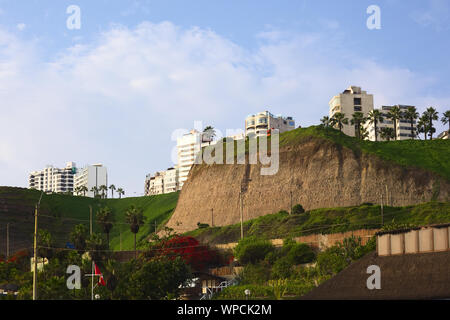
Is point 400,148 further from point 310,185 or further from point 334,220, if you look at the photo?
point 334,220

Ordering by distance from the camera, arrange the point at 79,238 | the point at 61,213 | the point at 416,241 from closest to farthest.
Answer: the point at 416,241 < the point at 79,238 < the point at 61,213

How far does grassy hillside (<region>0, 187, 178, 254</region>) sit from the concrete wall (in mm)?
108348

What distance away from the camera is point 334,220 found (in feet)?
327

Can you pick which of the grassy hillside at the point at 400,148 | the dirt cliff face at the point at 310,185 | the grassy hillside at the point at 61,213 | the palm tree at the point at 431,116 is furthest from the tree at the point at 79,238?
the palm tree at the point at 431,116

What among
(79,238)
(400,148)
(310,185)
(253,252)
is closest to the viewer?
(253,252)

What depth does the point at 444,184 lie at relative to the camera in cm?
12594

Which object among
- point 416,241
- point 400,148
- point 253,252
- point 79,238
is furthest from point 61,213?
point 416,241

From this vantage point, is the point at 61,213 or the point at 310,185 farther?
the point at 61,213

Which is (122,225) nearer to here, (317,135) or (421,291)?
(317,135)

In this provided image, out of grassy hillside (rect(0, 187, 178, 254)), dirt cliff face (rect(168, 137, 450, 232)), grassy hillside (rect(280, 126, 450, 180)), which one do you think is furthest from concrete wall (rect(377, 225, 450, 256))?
grassy hillside (rect(0, 187, 178, 254))

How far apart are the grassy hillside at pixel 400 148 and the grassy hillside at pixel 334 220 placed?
28760 mm

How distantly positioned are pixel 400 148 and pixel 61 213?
9659 centimetres

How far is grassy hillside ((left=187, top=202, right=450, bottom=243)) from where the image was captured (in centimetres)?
9375
